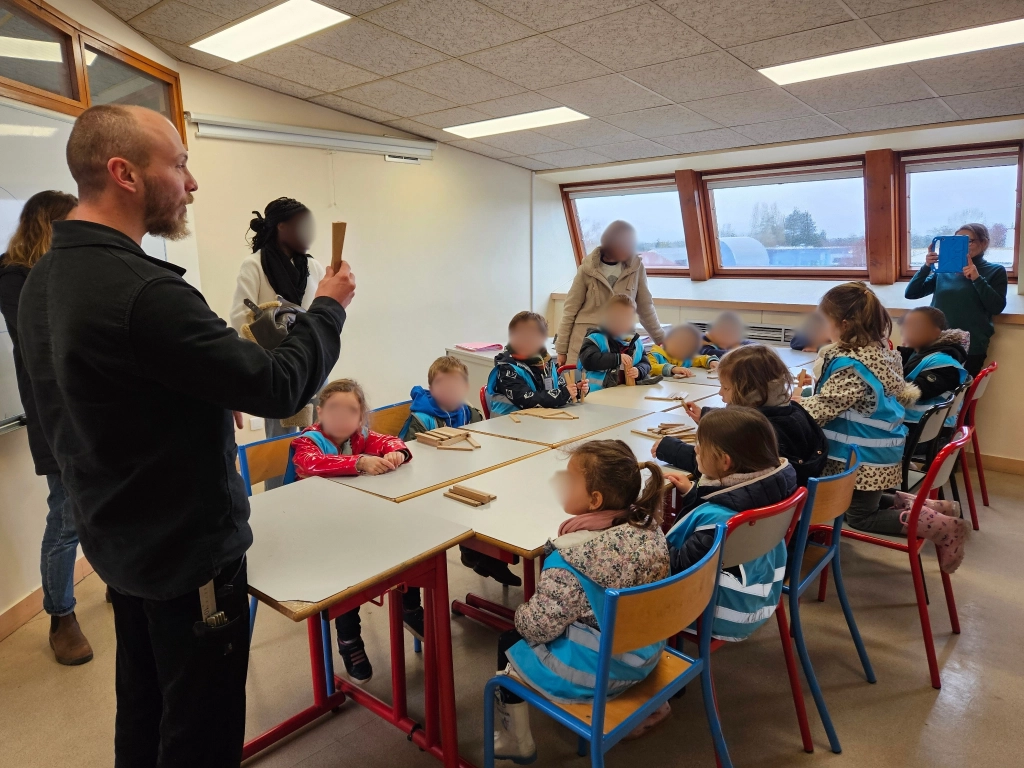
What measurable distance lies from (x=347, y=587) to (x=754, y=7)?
2.78m

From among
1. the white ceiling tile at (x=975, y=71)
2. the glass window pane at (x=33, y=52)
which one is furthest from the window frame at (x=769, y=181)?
the glass window pane at (x=33, y=52)

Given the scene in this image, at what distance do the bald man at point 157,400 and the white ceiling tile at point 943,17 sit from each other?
9.32 feet

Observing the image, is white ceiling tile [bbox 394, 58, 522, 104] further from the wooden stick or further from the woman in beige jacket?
the wooden stick

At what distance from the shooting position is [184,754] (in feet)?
3.65

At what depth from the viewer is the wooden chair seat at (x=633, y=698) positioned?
1.29m

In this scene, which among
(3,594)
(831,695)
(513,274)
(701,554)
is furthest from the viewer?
(513,274)

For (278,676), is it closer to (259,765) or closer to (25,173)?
(259,765)

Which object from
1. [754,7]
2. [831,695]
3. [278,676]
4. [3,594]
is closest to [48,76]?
[3,594]

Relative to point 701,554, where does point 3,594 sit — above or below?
below

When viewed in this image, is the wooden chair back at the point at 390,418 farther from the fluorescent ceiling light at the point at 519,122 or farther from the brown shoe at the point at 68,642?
the fluorescent ceiling light at the point at 519,122

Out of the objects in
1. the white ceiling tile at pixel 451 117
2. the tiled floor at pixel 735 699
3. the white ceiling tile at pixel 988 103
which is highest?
the white ceiling tile at pixel 451 117

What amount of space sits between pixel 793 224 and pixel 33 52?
18.2ft

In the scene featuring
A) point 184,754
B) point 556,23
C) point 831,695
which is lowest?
point 831,695

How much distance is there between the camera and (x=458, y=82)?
3770 mm
